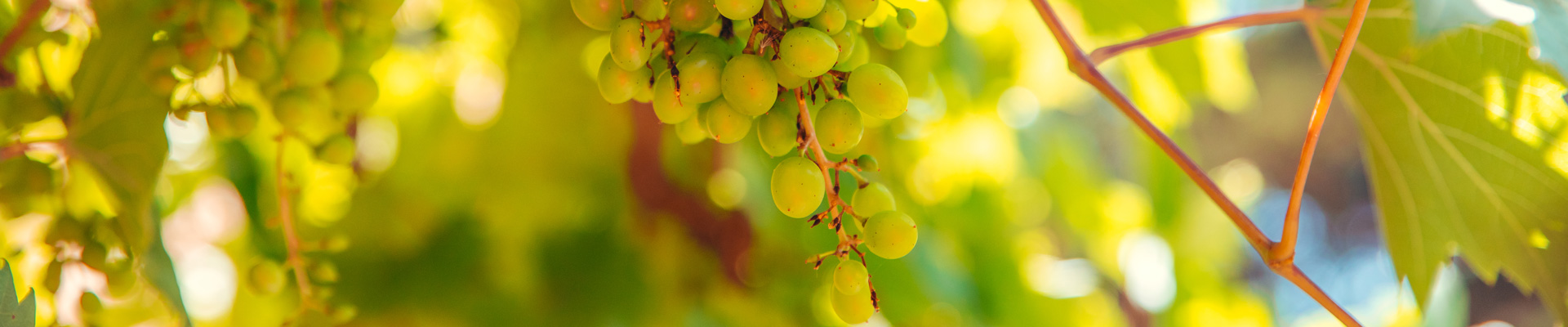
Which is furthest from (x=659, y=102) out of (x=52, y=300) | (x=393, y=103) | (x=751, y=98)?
(x=393, y=103)

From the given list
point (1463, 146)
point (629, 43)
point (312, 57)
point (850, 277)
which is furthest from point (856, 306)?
point (1463, 146)

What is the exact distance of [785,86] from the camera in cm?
28

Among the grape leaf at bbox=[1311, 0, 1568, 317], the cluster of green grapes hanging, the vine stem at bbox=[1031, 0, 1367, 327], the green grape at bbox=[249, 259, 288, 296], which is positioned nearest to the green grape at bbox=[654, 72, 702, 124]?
the cluster of green grapes hanging

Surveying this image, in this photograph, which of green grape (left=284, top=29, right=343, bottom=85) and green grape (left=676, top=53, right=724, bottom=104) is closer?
green grape (left=676, top=53, right=724, bottom=104)

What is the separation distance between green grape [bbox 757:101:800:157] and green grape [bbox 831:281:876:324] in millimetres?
54

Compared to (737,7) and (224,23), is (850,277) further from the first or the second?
(224,23)

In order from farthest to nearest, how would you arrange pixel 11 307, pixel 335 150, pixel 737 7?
1. pixel 335 150
2. pixel 11 307
3. pixel 737 7

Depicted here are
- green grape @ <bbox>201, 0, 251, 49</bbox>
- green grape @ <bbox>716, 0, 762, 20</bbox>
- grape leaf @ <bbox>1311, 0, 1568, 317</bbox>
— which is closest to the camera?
green grape @ <bbox>716, 0, 762, 20</bbox>

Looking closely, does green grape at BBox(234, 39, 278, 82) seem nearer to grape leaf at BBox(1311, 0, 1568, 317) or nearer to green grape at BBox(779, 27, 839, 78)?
green grape at BBox(779, 27, 839, 78)

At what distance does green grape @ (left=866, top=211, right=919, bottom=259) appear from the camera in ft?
0.87

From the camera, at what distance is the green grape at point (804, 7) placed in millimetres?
251

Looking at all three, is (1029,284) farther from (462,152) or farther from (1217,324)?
(462,152)

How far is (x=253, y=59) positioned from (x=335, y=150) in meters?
0.07

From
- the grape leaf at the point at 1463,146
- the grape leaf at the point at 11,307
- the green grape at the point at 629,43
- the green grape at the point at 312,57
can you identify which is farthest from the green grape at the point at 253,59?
the grape leaf at the point at 1463,146
